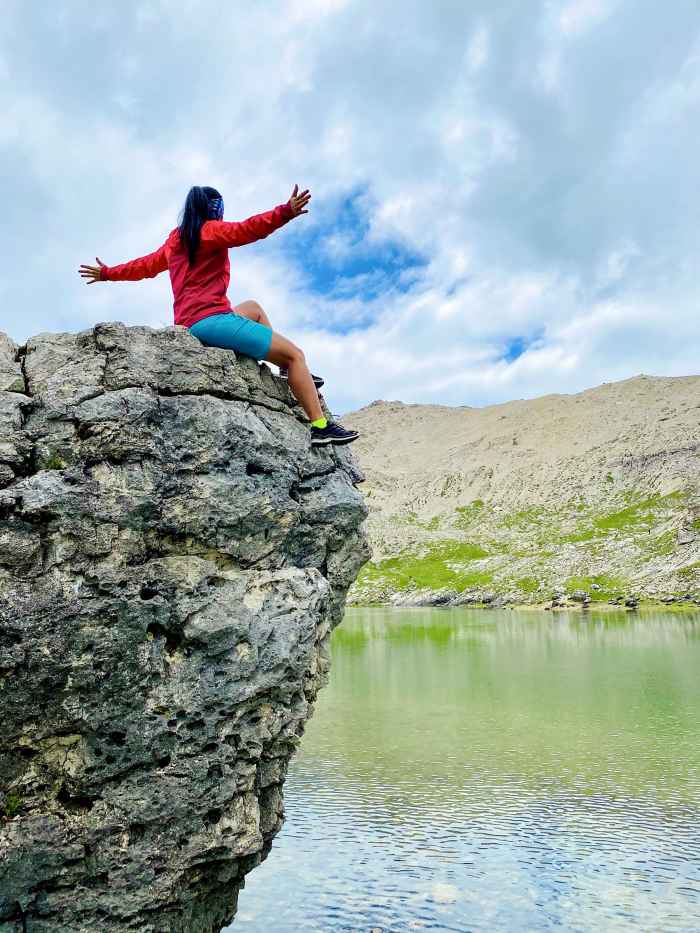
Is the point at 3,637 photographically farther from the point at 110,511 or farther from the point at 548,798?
the point at 548,798

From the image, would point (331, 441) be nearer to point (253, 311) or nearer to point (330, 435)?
point (330, 435)

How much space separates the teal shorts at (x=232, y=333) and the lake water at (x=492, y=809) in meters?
10.6

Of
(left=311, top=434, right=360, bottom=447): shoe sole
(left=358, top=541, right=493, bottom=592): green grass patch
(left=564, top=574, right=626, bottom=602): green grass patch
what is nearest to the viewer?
(left=311, top=434, right=360, bottom=447): shoe sole

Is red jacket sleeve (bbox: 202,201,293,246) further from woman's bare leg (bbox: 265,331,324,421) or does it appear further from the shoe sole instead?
the shoe sole

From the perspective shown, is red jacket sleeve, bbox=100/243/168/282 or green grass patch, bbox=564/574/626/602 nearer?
red jacket sleeve, bbox=100/243/168/282

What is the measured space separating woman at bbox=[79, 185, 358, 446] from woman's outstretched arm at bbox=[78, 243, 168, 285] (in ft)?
0.16

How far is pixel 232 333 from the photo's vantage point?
34.7 feet

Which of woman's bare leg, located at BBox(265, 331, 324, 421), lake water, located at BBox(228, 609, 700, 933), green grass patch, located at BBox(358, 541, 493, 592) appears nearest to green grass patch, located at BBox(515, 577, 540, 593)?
green grass patch, located at BBox(358, 541, 493, 592)

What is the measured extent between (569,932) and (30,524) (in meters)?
12.0

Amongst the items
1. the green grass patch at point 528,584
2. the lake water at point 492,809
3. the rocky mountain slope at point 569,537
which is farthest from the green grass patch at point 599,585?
the lake water at point 492,809

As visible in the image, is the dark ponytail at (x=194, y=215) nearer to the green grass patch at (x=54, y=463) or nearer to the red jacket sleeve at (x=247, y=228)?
the red jacket sleeve at (x=247, y=228)

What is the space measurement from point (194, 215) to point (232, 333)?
5.64 feet

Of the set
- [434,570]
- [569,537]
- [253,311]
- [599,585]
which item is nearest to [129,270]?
[253,311]

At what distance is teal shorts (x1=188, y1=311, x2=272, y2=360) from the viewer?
34.6 ft
